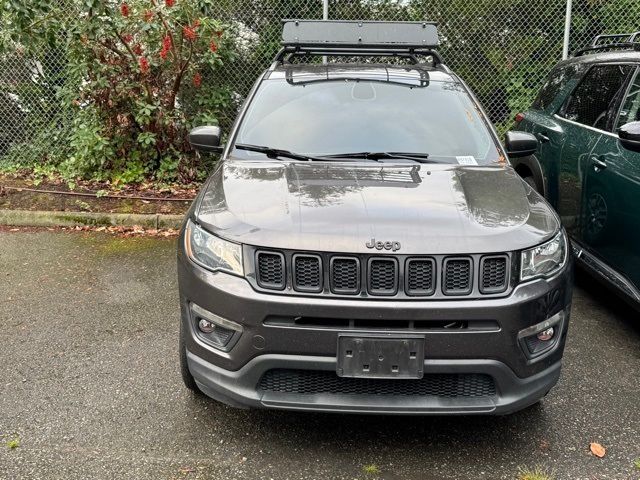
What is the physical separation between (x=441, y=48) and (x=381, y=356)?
6077 millimetres

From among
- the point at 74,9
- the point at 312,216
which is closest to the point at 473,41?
the point at 74,9

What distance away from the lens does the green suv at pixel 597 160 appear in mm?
3893

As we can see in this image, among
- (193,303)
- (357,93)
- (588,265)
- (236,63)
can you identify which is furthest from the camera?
(236,63)

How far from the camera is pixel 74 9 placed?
6695 mm

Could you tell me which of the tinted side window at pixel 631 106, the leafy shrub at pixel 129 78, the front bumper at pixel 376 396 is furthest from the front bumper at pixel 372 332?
the leafy shrub at pixel 129 78

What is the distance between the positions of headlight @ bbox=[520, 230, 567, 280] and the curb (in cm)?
437

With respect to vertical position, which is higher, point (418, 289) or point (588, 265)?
point (418, 289)

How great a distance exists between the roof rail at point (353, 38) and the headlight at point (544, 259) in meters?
2.41

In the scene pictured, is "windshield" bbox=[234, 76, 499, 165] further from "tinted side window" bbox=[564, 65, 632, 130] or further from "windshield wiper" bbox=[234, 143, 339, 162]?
"tinted side window" bbox=[564, 65, 632, 130]

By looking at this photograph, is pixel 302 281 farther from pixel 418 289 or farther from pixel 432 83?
pixel 432 83

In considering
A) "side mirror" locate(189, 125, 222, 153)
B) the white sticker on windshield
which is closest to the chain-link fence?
"side mirror" locate(189, 125, 222, 153)

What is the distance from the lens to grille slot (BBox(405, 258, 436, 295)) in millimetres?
2559

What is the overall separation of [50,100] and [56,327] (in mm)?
4306

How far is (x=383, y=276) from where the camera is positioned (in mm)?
2568
